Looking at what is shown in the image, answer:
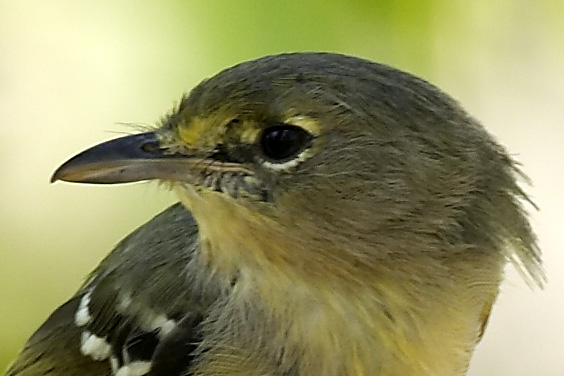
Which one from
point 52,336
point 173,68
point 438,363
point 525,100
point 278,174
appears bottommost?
point 52,336

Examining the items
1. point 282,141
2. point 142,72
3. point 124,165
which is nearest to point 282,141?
point 282,141

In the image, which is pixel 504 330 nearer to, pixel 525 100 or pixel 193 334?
pixel 525 100

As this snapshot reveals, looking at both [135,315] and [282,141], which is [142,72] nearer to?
[135,315]

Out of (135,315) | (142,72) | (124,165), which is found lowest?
(135,315)

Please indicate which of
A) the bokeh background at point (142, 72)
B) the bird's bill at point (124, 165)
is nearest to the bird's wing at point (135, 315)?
the bird's bill at point (124, 165)

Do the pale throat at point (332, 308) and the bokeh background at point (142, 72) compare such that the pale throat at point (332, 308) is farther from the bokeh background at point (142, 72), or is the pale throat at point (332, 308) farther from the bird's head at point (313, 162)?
the bokeh background at point (142, 72)

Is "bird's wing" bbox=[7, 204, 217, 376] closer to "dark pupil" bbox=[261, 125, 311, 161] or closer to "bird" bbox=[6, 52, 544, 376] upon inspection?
"bird" bbox=[6, 52, 544, 376]

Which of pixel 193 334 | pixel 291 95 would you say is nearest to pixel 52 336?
pixel 193 334

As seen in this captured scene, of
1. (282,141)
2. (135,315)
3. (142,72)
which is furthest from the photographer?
(142,72)
